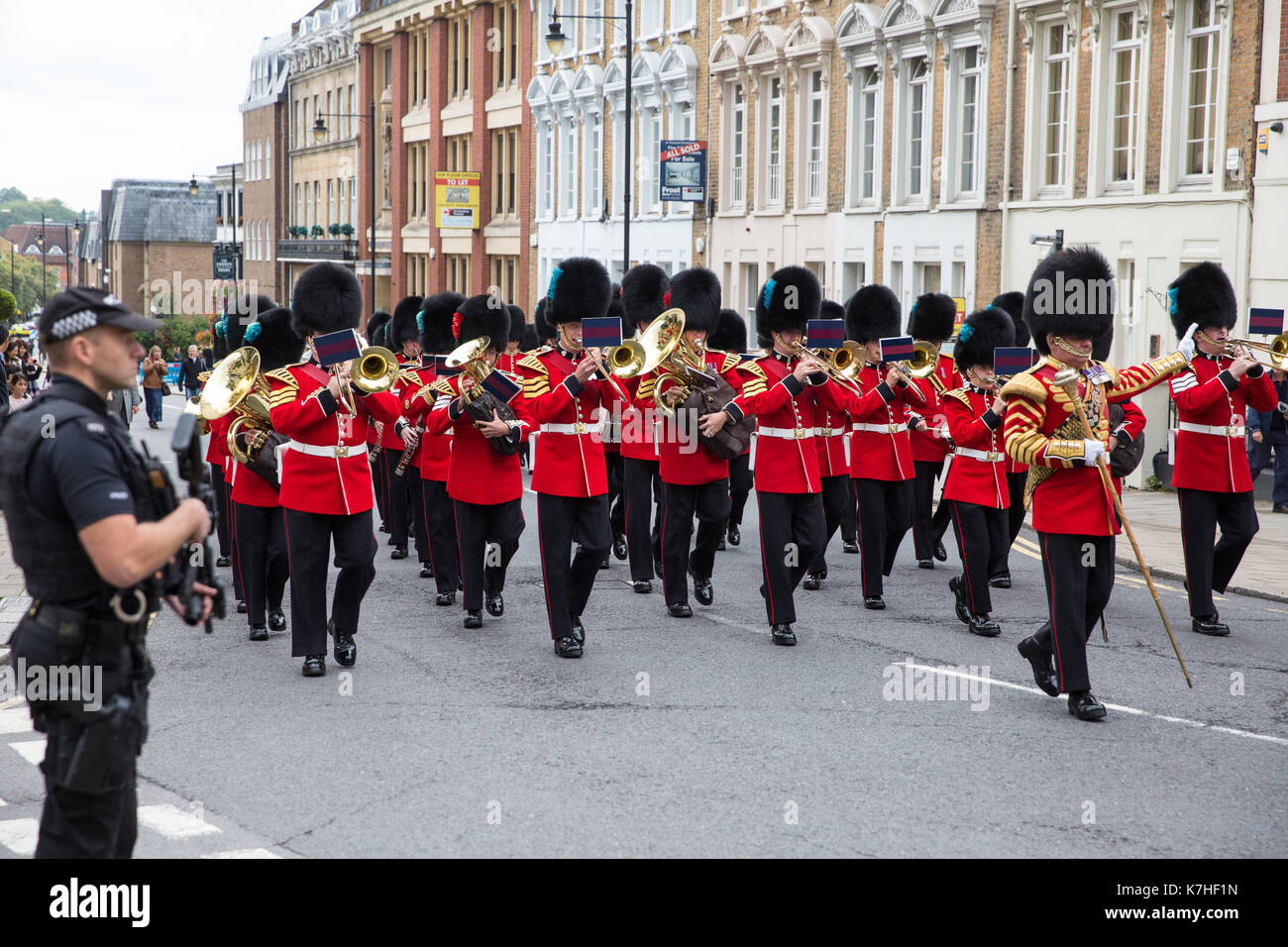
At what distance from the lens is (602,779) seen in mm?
6852

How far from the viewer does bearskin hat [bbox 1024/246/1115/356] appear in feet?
26.5

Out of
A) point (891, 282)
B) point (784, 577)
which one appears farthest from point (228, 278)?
point (784, 577)

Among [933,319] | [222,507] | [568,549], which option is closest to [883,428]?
[933,319]

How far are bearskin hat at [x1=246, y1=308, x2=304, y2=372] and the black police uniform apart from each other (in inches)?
209

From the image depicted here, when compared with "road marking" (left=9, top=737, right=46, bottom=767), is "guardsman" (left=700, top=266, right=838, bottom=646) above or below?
above

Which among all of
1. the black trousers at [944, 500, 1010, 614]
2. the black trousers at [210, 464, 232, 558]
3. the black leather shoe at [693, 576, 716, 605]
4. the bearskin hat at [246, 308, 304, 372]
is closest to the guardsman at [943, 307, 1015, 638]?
the black trousers at [944, 500, 1010, 614]

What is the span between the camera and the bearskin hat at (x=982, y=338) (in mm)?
11078

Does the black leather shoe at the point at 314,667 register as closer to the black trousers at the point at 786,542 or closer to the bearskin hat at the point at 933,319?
the black trousers at the point at 786,542

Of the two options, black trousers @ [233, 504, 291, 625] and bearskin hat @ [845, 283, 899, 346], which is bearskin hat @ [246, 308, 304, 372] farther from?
bearskin hat @ [845, 283, 899, 346]

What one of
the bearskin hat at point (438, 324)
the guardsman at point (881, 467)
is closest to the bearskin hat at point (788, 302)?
the guardsman at point (881, 467)

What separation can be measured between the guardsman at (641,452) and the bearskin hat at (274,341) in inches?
89.7

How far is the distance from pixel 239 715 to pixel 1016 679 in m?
3.94

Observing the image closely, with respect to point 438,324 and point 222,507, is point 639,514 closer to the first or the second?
point 438,324

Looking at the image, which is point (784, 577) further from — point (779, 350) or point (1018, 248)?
point (1018, 248)
